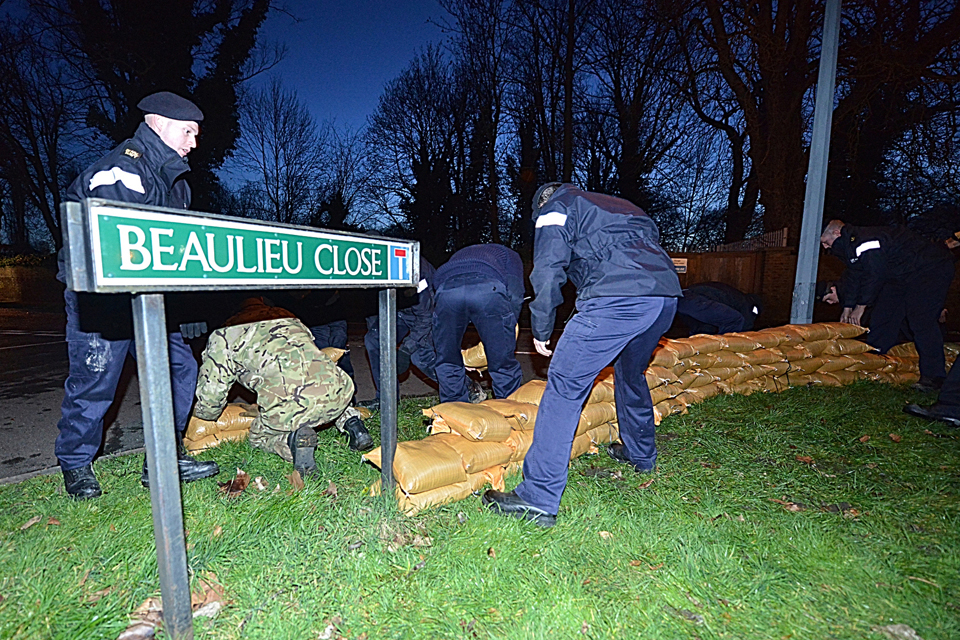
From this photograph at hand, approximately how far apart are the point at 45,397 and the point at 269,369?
3553 millimetres

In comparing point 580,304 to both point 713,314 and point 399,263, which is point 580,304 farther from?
point 713,314

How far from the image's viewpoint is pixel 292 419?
9.22 ft

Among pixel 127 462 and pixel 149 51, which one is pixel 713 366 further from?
pixel 149 51

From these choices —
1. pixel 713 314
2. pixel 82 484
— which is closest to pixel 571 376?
pixel 82 484

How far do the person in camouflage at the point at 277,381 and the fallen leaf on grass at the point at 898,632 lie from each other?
8.04 ft

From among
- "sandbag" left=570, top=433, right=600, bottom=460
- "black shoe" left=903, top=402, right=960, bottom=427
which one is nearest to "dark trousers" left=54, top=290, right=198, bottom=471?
"sandbag" left=570, top=433, right=600, bottom=460

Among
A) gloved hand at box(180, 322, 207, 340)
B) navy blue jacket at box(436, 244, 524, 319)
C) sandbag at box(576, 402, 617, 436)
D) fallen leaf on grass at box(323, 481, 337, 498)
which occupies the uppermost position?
navy blue jacket at box(436, 244, 524, 319)

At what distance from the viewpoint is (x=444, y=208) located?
69.7 feet

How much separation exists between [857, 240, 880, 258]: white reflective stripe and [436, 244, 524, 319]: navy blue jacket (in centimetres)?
345

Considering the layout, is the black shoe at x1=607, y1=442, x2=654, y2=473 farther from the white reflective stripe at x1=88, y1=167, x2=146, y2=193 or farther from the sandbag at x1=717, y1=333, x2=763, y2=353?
the white reflective stripe at x1=88, y1=167, x2=146, y2=193

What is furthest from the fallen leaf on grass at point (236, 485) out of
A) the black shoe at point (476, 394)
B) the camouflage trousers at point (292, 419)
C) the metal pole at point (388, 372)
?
the black shoe at point (476, 394)

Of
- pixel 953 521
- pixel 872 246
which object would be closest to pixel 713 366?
pixel 872 246

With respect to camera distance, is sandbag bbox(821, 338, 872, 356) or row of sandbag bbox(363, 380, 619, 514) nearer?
row of sandbag bbox(363, 380, 619, 514)

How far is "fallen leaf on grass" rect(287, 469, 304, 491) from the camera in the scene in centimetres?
267
